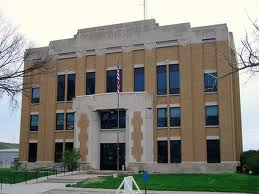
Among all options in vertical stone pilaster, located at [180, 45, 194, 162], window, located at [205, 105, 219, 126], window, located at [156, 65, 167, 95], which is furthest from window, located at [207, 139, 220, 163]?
window, located at [156, 65, 167, 95]

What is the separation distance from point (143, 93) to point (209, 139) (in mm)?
8067

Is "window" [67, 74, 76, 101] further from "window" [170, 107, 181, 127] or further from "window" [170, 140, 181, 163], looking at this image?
"window" [170, 140, 181, 163]

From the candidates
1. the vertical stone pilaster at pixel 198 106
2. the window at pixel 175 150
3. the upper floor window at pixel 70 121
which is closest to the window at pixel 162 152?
the window at pixel 175 150

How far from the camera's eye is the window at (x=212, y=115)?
39.0 metres

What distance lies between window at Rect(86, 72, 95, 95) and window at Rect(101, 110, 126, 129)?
130 inches

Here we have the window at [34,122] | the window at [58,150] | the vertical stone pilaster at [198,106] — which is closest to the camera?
the vertical stone pilaster at [198,106]

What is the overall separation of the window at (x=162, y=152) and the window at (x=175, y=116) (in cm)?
214

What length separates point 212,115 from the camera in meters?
39.2

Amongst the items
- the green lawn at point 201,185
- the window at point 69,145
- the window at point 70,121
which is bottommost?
the green lawn at point 201,185

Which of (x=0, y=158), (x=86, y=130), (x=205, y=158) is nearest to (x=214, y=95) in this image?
(x=205, y=158)

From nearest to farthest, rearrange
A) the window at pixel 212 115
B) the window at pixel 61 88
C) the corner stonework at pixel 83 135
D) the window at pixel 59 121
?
the window at pixel 212 115
the corner stonework at pixel 83 135
the window at pixel 59 121
the window at pixel 61 88

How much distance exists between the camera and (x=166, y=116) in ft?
134

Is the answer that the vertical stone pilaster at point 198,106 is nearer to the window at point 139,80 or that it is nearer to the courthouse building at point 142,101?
the courthouse building at point 142,101

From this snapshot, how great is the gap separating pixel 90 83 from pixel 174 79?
9814mm
